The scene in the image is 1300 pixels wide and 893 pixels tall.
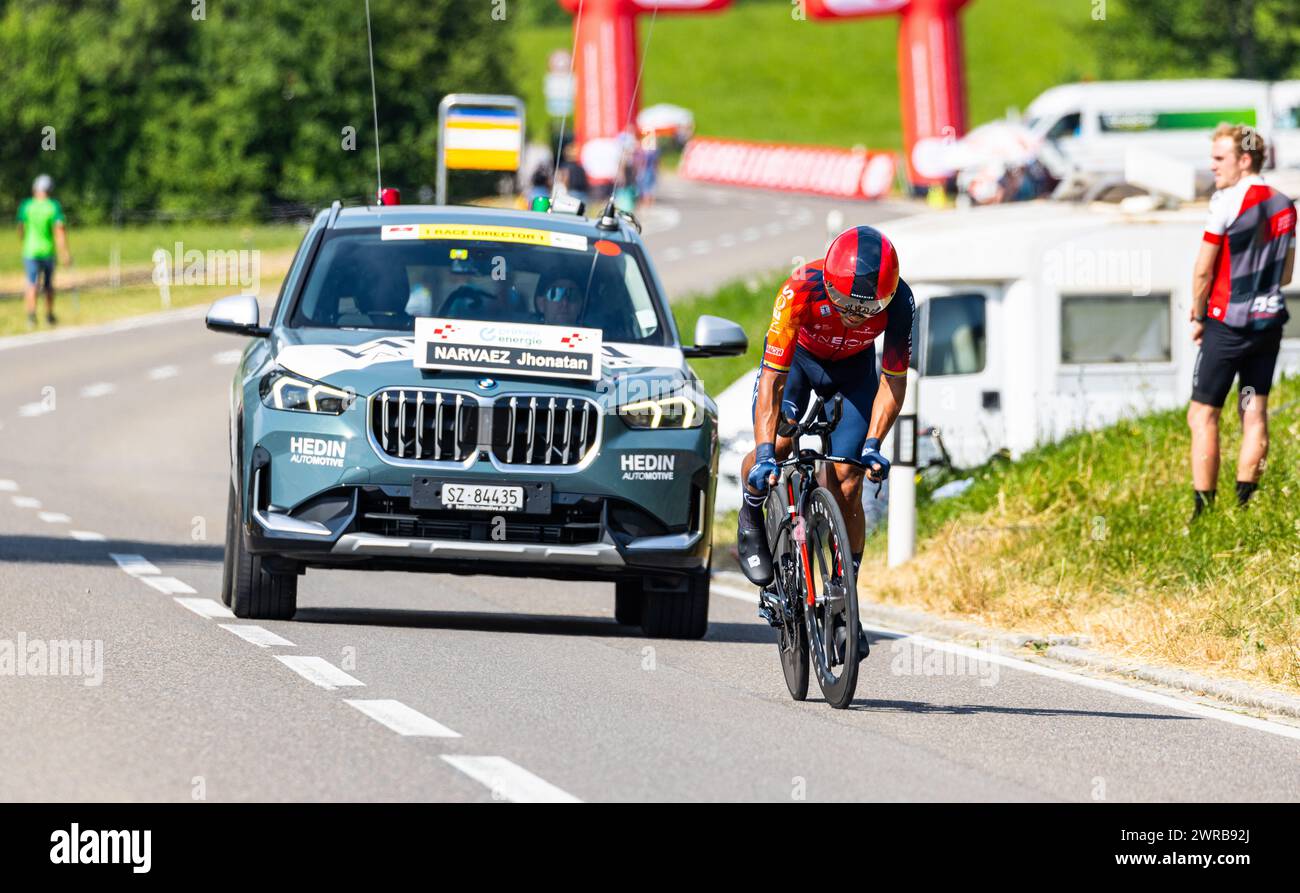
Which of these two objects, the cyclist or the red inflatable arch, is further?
the red inflatable arch

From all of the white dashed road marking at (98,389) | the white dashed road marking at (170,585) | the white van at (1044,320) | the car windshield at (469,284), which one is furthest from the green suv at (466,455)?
the white dashed road marking at (98,389)

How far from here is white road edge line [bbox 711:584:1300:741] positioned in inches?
378

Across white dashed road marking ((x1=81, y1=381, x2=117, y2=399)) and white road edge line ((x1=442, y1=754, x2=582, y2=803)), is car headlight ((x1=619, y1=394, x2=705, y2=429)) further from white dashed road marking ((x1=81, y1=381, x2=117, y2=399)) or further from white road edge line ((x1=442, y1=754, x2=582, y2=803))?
white dashed road marking ((x1=81, y1=381, x2=117, y2=399))

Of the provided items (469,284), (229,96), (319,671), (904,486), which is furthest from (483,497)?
(229,96)

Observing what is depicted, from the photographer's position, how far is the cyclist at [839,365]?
30.7ft

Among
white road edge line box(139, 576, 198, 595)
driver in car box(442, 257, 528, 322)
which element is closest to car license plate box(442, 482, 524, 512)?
driver in car box(442, 257, 528, 322)

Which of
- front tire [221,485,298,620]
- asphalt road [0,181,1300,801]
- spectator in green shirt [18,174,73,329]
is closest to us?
asphalt road [0,181,1300,801]

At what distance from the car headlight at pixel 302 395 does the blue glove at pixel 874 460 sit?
8.44ft

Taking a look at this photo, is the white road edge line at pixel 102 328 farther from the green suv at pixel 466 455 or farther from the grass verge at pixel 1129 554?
the green suv at pixel 466 455

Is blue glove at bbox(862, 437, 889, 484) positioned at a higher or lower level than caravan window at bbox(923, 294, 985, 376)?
lower

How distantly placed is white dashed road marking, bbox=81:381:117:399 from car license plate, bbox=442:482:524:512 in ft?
61.8

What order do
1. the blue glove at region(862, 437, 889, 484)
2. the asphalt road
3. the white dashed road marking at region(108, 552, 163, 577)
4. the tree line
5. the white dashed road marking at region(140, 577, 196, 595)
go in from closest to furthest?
the asphalt road, the blue glove at region(862, 437, 889, 484), the white dashed road marking at region(140, 577, 196, 595), the white dashed road marking at region(108, 552, 163, 577), the tree line

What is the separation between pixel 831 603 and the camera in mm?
9242
